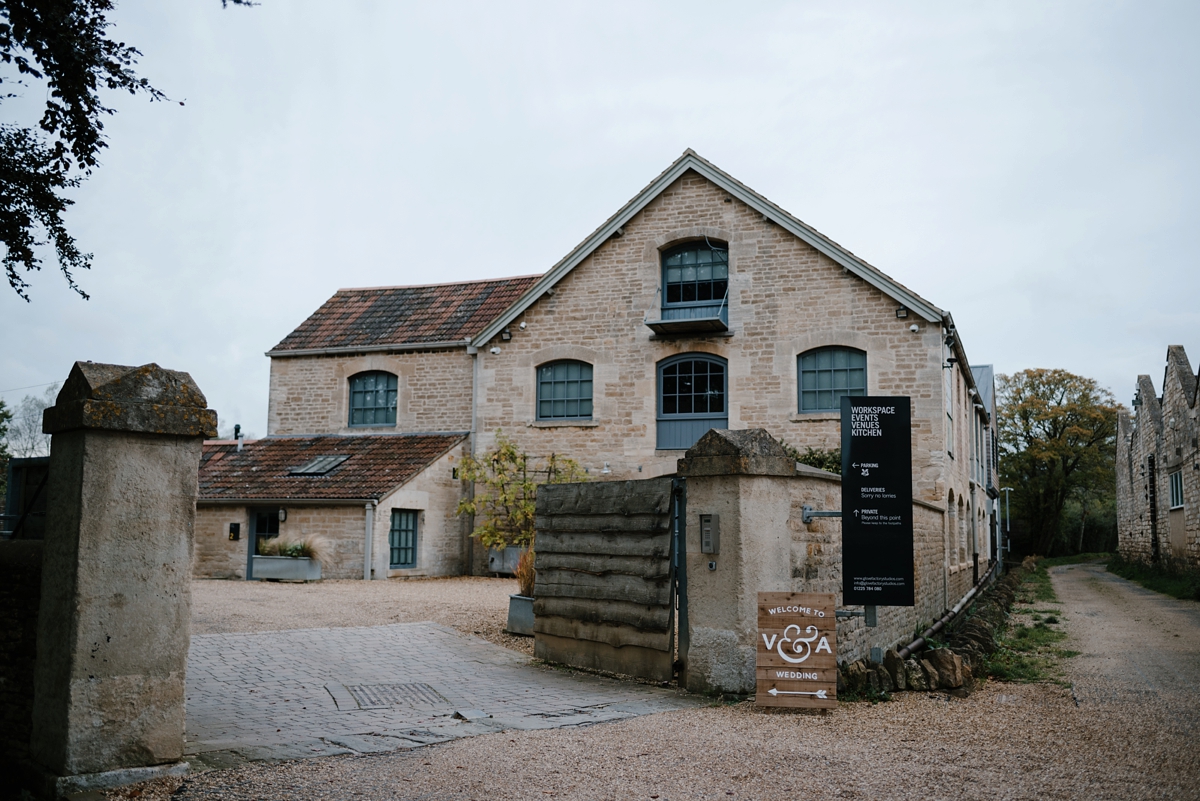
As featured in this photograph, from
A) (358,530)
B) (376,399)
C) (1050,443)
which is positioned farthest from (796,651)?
(1050,443)

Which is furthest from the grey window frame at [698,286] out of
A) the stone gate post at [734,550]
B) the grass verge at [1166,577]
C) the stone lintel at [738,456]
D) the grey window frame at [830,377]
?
the stone gate post at [734,550]

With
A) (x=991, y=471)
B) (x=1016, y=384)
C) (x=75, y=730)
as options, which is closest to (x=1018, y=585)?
(x=991, y=471)

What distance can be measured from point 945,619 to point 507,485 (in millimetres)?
9776

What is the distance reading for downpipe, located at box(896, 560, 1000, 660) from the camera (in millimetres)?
11202

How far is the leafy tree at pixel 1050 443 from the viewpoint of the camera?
49.8 m

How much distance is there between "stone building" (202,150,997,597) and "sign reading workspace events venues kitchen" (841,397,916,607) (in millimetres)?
9629

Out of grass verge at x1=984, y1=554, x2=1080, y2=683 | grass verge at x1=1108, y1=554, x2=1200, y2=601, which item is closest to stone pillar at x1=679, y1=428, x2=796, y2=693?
grass verge at x1=984, y1=554, x2=1080, y2=683

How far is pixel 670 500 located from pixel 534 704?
2162 mm

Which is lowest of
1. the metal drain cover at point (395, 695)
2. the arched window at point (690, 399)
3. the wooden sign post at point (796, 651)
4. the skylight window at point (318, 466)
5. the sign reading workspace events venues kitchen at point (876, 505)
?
the metal drain cover at point (395, 695)

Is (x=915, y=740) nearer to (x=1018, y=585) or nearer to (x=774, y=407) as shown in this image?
(x=774, y=407)

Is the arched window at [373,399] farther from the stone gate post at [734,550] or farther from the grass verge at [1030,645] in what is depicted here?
the stone gate post at [734,550]

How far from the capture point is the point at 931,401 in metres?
18.5

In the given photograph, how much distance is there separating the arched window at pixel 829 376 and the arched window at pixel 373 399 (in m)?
10.2

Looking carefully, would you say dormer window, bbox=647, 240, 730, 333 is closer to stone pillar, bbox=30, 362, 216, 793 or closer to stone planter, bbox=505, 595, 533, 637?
stone planter, bbox=505, 595, 533, 637
